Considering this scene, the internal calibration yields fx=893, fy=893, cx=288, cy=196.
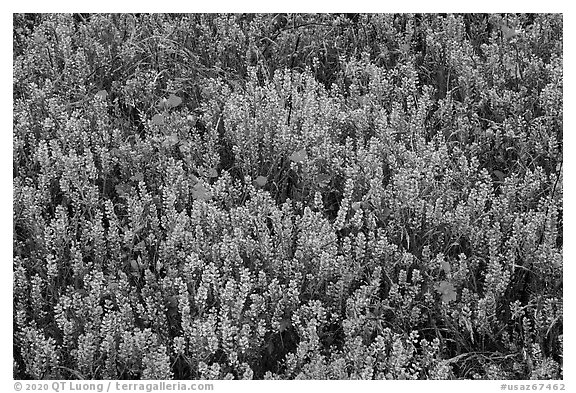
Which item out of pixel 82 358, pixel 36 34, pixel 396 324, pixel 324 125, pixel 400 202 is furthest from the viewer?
pixel 36 34

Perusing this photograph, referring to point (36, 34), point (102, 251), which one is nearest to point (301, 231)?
point (102, 251)

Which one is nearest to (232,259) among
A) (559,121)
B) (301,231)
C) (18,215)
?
(301,231)

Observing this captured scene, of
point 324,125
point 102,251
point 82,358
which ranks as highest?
point 324,125

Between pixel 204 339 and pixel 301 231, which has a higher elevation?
pixel 301 231

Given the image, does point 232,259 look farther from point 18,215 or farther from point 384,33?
point 384,33

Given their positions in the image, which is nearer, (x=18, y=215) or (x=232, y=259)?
(x=232, y=259)

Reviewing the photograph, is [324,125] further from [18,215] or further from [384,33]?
[18,215]

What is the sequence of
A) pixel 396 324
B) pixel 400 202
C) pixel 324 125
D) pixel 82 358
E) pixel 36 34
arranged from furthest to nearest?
1. pixel 36 34
2. pixel 324 125
3. pixel 400 202
4. pixel 396 324
5. pixel 82 358
